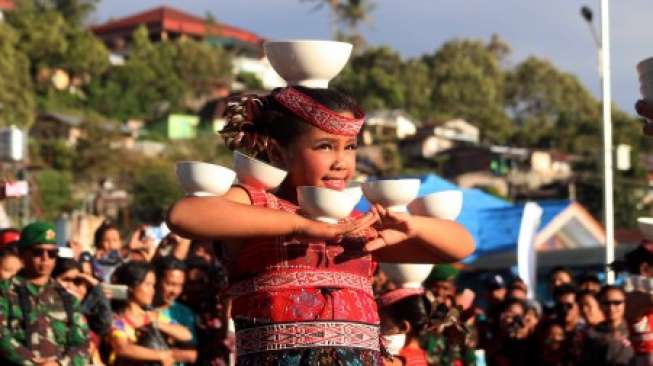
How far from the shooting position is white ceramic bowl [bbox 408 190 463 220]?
14.8ft

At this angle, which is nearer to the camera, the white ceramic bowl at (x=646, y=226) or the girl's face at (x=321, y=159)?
the girl's face at (x=321, y=159)

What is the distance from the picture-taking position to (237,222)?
4.14 meters

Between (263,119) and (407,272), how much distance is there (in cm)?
147

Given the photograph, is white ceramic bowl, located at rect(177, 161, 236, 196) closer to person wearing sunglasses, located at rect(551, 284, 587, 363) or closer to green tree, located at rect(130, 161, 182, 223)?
person wearing sunglasses, located at rect(551, 284, 587, 363)

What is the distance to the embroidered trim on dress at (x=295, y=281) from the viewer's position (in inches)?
172

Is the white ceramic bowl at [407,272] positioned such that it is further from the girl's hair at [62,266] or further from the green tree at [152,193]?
the green tree at [152,193]

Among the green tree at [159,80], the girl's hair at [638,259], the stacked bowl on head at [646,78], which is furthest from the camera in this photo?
the green tree at [159,80]

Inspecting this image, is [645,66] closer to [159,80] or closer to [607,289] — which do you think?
[607,289]

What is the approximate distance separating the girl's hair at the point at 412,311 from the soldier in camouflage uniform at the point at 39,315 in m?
2.03

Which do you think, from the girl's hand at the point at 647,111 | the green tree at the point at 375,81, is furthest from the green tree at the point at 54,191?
the girl's hand at the point at 647,111

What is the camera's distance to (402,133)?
7862 centimetres

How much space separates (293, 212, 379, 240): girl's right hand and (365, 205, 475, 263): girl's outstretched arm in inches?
4.6

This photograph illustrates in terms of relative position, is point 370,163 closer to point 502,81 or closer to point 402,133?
point 402,133

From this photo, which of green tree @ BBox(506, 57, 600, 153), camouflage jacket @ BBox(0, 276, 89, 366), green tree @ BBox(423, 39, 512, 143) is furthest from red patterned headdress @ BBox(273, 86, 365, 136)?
green tree @ BBox(506, 57, 600, 153)
